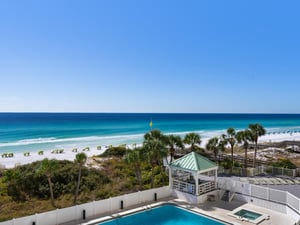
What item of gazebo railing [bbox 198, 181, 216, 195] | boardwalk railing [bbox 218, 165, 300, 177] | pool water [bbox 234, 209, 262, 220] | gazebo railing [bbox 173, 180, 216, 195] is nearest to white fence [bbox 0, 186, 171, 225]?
gazebo railing [bbox 173, 180, 216, 195]

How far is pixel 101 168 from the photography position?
78.9 ft

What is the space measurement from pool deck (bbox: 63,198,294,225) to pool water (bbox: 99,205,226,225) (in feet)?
1.26

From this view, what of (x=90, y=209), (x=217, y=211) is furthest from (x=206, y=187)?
(x=90, y=209)

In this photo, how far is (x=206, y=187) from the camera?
53.8ft

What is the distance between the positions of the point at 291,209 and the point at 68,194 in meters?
13.5

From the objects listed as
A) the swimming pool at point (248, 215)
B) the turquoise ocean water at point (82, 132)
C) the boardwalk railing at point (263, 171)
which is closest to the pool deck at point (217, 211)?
the swimming pool at point (248, 215)

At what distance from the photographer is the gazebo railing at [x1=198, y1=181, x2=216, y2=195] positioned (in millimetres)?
16078

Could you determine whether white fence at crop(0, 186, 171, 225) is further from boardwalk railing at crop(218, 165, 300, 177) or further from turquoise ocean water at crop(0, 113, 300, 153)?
turquoise ocean water at crop(0, 113, 300, 153)

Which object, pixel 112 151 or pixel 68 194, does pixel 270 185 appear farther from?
pixel 112 151

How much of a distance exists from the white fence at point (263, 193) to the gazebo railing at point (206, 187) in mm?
539

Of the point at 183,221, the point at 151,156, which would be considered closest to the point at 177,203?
the point at 183,221

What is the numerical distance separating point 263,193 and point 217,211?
2.98m

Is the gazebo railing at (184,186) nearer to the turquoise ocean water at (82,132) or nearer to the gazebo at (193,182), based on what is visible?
the gazebo at (193,182)

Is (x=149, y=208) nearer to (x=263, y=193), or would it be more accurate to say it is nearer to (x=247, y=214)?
(x=247, y=214)
